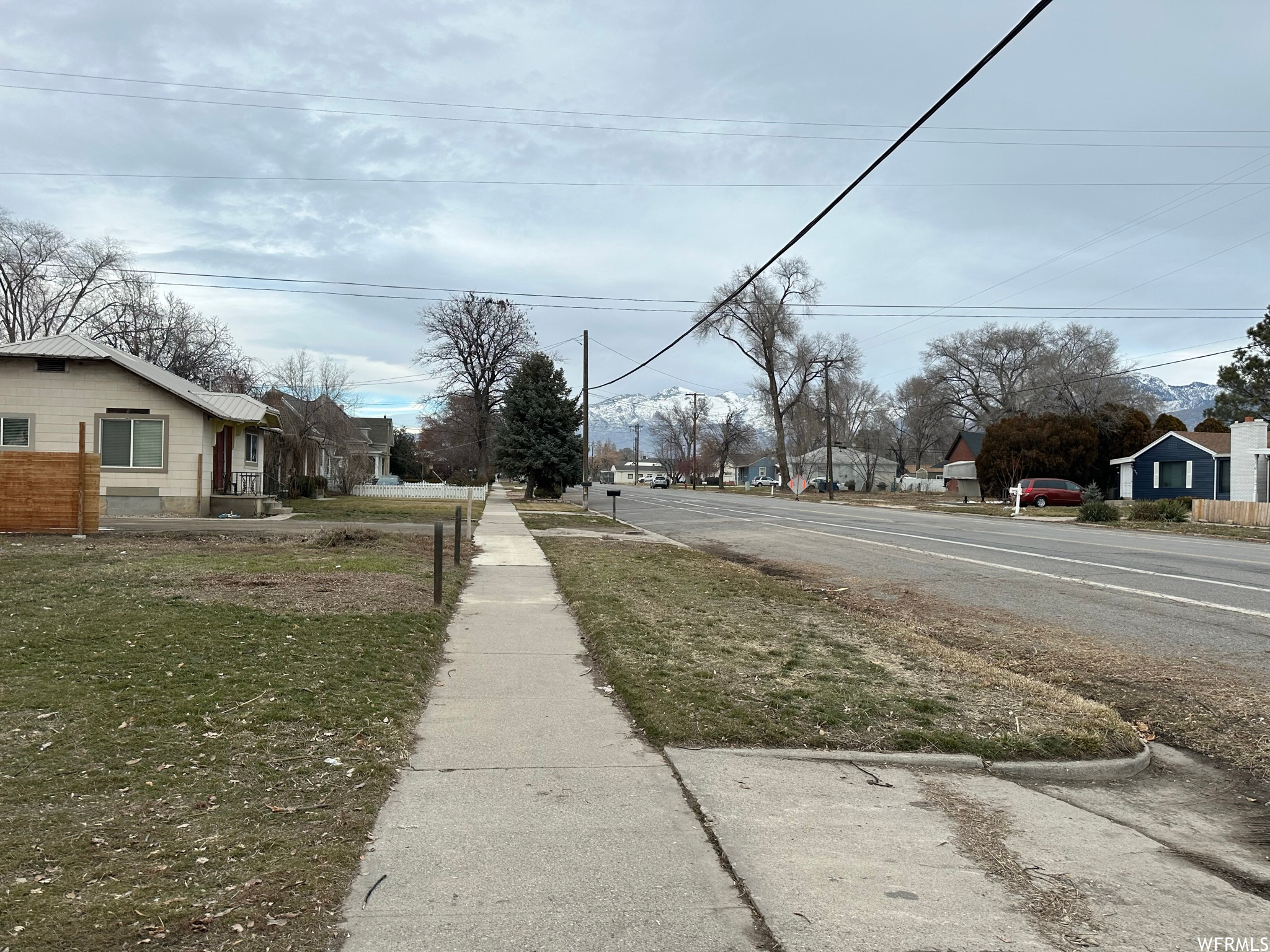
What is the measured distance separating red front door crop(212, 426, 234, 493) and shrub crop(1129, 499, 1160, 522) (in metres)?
30.2

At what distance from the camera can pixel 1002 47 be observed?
749 cm

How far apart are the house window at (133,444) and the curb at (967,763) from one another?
22.7m

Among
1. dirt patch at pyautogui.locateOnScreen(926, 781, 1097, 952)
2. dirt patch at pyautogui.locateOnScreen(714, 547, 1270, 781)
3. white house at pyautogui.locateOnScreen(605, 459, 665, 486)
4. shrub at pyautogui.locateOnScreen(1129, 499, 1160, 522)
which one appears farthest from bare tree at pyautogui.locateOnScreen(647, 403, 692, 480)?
dirt patch at pyautogui.locateOnScreen(926, 781, 1097, 952)

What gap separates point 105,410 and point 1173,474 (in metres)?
47.2

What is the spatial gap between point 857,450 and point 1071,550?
277ft

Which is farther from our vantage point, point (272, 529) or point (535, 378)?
point (535, 378)

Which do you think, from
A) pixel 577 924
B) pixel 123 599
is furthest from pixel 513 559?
pixel 577 924

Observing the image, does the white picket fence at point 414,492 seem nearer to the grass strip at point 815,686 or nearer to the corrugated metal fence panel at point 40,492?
the corrugated metal fence panel at point 40,492

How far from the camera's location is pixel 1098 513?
29.9 metres

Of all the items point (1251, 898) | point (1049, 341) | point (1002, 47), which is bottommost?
point (1251, 898)

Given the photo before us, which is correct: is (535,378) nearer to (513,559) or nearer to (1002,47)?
(513,559)

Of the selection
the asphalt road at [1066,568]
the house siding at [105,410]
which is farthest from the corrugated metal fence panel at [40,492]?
the asphalt road at [1066,568]

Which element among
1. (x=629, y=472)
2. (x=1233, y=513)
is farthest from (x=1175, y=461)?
(x=629, y=472)

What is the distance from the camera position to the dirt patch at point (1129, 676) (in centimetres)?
604
